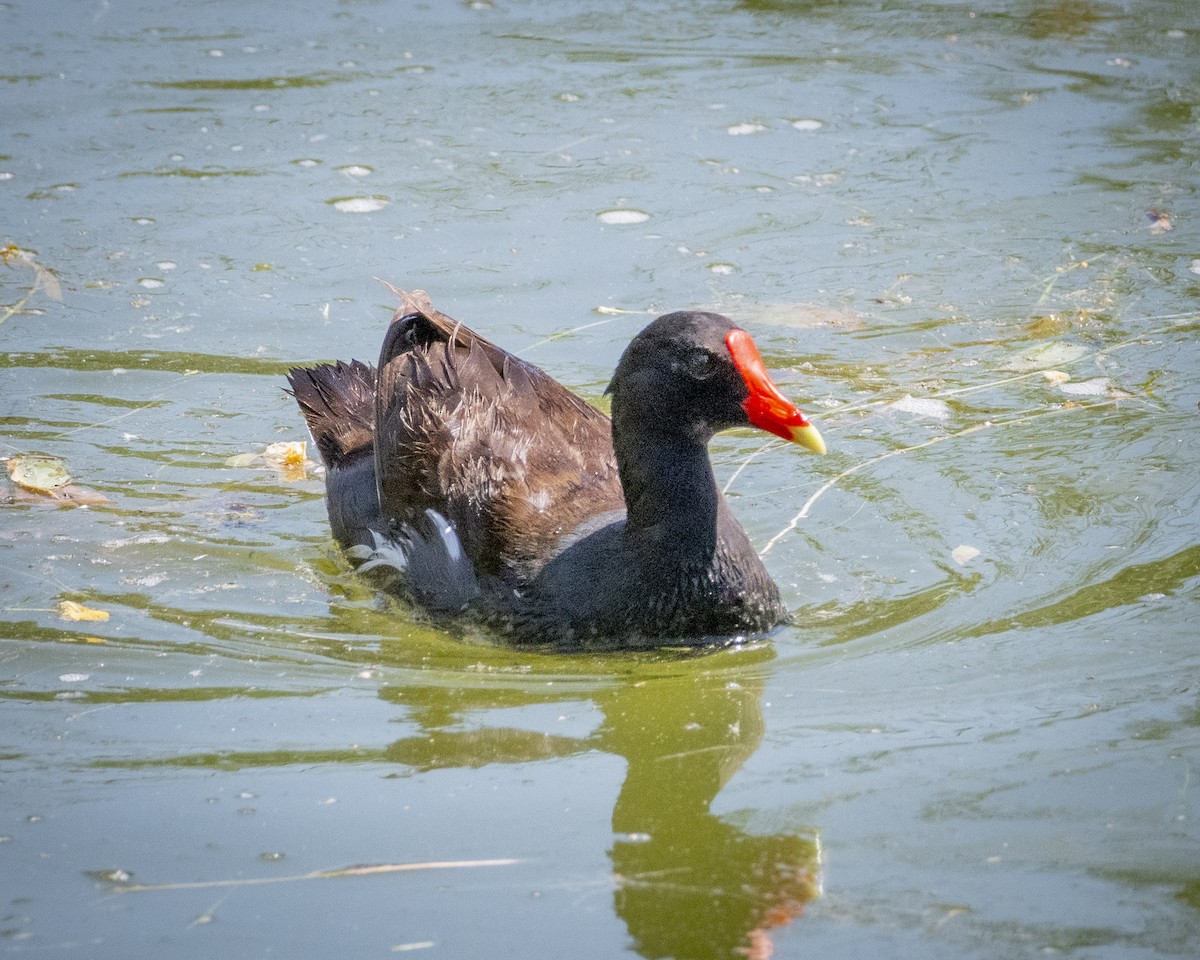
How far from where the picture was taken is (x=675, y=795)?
3.26 meters

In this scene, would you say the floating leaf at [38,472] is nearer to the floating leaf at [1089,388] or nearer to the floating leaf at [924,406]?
the floating leaf at [924,406]

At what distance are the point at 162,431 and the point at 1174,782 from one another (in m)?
3.83

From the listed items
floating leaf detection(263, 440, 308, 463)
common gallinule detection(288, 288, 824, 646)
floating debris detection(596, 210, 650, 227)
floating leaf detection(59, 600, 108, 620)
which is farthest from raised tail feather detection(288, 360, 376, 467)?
floating debris detection(596, 210, 650, 227)

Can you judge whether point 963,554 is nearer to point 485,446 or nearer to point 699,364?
point 699,364

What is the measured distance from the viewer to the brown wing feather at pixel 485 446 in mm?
4254

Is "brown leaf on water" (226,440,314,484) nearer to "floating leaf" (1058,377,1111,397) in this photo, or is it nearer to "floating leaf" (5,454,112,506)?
"floating leaf" (5,454,112,506)

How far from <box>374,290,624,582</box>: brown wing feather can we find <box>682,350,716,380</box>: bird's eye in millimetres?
Result: 623

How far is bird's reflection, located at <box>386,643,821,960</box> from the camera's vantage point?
276cm

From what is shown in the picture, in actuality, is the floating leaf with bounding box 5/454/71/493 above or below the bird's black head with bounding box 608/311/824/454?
below

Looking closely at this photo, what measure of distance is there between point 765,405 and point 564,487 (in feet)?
2.62

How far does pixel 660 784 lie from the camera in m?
3.30

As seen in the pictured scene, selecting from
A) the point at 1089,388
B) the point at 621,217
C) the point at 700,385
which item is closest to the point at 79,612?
the point at 700,385

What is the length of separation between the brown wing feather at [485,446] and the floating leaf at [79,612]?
2.96 feet

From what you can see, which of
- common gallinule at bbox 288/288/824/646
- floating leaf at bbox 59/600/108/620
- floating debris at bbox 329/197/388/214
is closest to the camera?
common gallinule at bbox 288/288/824/646
